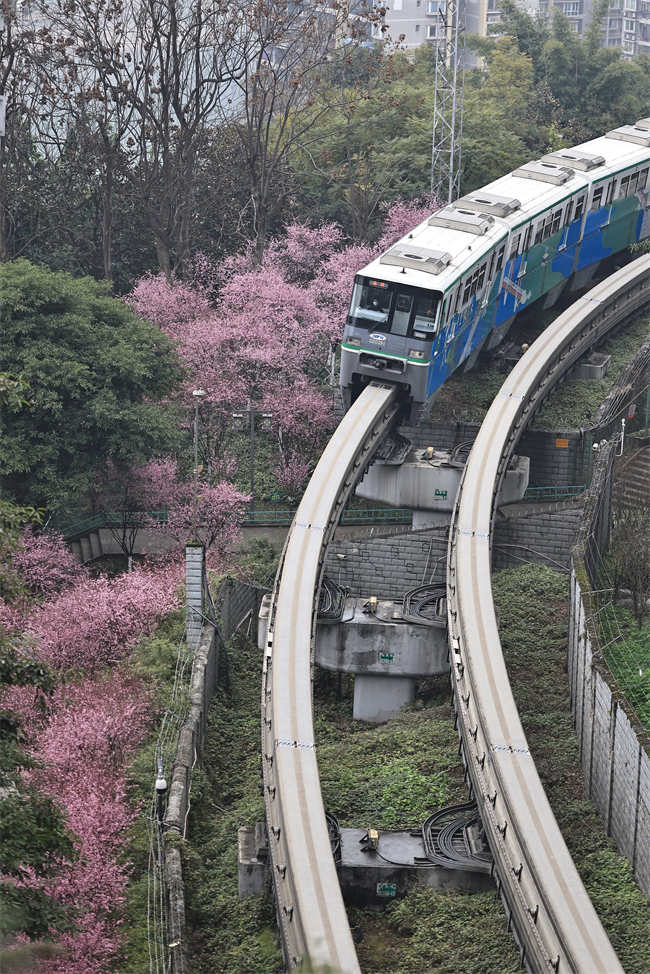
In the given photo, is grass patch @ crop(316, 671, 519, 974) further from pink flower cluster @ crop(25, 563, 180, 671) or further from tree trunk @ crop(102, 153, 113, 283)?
tree trunk @ crop(102, 153, 113, 283)

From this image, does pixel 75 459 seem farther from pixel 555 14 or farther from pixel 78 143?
pixel 555 14

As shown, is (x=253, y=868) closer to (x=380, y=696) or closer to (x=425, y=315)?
(x=380, y=696)

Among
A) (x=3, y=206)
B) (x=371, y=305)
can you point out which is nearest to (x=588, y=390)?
(x=371, y=305)

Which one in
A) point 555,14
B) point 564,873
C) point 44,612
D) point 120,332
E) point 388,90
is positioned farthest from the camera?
point 555,14

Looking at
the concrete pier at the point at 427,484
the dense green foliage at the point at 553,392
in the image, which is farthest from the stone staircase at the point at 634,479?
the concrete pier at the point at 427,484

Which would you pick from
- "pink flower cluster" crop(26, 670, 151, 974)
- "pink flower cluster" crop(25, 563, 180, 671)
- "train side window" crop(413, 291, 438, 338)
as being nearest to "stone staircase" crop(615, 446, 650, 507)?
"train side window" crop(413, 291, 438, 338)

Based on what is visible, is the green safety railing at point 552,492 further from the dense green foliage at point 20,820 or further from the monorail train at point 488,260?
the dense green foliage at point 20,820

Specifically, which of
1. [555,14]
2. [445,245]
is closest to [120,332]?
A: [445,245]
